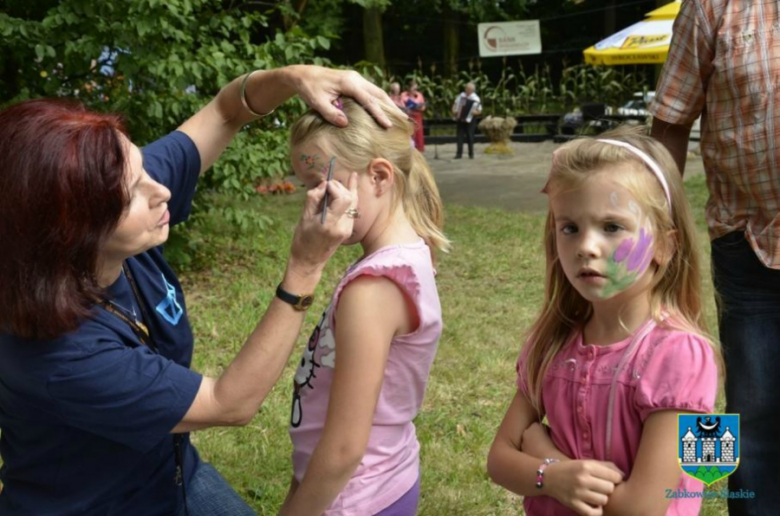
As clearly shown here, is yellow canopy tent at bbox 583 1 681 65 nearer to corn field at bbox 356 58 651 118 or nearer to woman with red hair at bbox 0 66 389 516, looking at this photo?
corn field at bbox 356 58 651 118

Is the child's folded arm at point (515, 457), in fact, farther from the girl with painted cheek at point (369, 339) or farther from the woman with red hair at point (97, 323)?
the woman with red hair at point (97, 323)

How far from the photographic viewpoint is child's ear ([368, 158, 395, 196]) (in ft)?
6.19

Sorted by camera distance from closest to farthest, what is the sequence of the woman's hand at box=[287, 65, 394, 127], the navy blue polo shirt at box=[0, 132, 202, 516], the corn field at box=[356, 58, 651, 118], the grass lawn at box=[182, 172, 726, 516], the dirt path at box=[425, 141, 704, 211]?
the navy blue polo shirt at box=[0, 132, 202, 516] → the woman's hand at box=[287, 65, 394, 127] → the grass lawn at box=[182, 172, 726, 516] → the dirt path at box=[425, 141, 704, 211] → the corn field at box=[356, 58, 651, 118]

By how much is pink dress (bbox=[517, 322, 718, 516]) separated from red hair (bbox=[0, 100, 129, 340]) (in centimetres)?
102

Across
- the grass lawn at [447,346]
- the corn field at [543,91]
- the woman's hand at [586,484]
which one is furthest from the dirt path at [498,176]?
the woman's hand at [586,484]

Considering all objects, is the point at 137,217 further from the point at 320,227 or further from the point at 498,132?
the point at 498,132

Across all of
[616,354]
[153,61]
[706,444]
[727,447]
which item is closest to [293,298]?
[616,354]

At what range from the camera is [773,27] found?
6.65 feet

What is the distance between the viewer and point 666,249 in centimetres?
175

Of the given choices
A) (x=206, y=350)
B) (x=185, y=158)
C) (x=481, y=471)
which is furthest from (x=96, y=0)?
(x=481, y=471)

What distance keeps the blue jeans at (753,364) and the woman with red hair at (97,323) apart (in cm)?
107

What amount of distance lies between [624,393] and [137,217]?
1.08 m

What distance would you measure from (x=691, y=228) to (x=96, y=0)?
170 inches

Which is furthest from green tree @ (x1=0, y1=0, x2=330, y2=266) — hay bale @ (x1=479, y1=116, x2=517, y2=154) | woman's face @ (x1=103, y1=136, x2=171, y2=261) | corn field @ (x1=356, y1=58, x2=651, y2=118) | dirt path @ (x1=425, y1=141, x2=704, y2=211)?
corn field @ (x1=356, y1=58, x2=651, y2=118)
